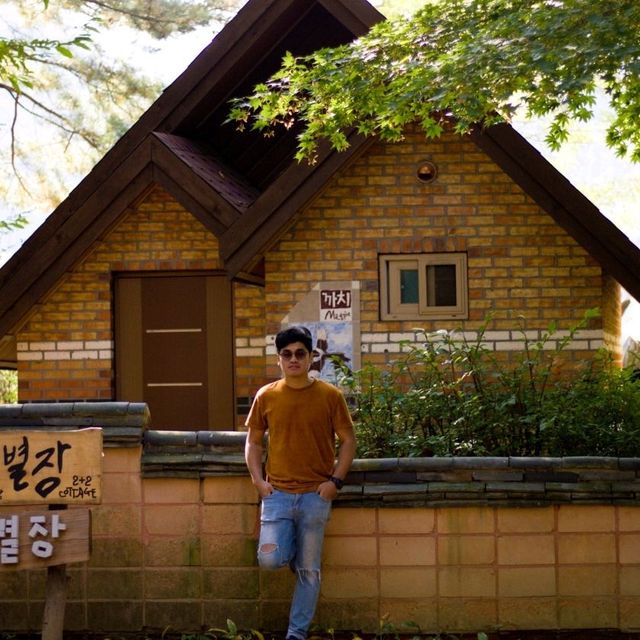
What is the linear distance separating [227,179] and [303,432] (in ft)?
19.1

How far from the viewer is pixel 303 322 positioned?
39.0 feet

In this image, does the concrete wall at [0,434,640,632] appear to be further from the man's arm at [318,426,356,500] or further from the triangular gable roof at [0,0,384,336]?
the triangular gable roof at [0,0,384,336]

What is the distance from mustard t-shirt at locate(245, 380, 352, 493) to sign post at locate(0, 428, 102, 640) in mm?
932

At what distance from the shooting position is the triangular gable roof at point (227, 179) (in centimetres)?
1117

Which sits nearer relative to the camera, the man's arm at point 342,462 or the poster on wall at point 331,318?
the man's arm at point 342,462

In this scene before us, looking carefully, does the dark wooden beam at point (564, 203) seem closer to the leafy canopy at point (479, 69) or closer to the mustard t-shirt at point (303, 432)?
the leafy canopy at point (479, 69)

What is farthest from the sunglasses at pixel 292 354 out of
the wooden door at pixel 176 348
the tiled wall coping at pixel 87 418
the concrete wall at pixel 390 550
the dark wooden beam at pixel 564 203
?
the wooden door at pixel 176 348

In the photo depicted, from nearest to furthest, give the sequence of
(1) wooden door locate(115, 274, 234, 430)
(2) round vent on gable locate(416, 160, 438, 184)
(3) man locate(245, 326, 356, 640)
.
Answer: (3) man locate(245, 326, 356, 640) < (2) round vent on gable locate(416, 160, 438, 184) < (1) wooden door locate(115, 274, 234, 430)

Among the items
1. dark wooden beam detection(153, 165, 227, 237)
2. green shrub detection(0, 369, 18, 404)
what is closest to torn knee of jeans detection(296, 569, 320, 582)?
dark wooden beam detection(153, 165, 227, 237)

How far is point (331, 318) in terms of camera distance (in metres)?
11.9

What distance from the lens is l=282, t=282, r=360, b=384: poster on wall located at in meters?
11.8

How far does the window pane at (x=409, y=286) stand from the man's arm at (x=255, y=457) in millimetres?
4976

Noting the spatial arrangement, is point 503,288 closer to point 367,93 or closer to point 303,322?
point 303,322

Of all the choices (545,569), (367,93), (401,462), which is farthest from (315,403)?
(367,93)
